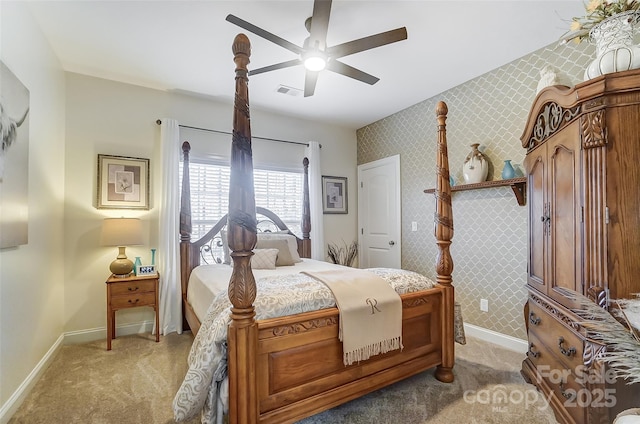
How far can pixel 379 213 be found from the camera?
4.41 meters

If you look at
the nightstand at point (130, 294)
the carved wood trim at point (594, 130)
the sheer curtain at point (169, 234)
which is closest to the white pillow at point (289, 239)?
the sheer curtain at point (169, 234)

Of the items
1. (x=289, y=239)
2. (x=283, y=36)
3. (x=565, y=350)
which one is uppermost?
(x=283, y=36)

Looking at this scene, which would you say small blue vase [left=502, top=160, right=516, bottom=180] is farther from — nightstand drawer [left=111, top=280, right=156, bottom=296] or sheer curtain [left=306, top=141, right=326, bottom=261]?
nightstand drawer [left=111, top=280, right=156, bottom=296]

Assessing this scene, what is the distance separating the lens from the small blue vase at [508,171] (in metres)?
2.72

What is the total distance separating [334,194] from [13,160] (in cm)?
353

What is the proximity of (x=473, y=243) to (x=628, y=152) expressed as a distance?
1.93 metres

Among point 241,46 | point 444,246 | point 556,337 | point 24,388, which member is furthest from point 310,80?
point 24,388

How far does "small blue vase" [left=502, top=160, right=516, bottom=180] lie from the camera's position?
272 cm

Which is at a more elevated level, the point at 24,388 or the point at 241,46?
the point at 241,46

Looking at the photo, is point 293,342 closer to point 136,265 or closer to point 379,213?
point 136,265

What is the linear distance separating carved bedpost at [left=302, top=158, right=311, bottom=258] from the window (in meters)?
0.13

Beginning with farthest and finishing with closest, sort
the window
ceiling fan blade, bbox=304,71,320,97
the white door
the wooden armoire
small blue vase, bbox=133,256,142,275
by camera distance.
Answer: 1. the white door
2. the window
3. small blue vase, bbox=133,256,142,275
4. ceiling fan blade, bbox=304,71,320,97
5. the wooden armoire

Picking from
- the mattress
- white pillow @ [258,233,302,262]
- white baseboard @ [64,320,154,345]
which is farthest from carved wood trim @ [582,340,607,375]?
white baseboard @ [64,320,154,345]

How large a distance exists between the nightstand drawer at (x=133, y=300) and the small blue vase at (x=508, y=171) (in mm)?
3604
